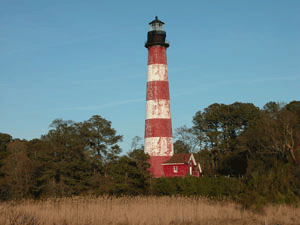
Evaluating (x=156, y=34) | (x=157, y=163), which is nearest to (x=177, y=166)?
(x=157, y=163)

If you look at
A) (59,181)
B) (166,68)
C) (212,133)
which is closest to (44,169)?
(59,181)

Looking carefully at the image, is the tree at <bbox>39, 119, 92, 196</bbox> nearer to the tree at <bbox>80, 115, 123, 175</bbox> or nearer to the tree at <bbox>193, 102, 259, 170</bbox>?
the tree at <bbox>80, 115, 123, 175</bbox>

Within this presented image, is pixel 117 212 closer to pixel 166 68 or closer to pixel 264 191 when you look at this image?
pixel 264 191

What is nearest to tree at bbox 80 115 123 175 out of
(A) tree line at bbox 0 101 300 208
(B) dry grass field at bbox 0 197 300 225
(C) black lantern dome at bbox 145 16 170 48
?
(A) tree line at bbox 0 101 300 208

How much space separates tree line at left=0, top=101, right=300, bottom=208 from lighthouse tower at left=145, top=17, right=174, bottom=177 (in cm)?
384

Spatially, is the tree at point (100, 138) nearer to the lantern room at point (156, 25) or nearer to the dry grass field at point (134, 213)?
the lantern room at point (156, 25)

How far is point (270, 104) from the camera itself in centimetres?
6366

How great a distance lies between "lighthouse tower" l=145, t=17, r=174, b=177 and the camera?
34.8 m

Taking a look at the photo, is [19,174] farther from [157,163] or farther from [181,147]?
[181,147]

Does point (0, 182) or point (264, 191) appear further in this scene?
point (0, 182)

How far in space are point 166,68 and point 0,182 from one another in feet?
61.2

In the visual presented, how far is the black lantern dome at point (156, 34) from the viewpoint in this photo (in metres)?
35.9

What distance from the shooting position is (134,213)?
11.5 metres

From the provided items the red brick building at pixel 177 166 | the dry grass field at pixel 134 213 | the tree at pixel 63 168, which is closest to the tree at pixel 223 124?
the red brick building at pixel 177 166
